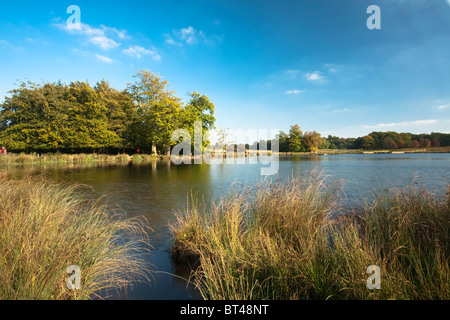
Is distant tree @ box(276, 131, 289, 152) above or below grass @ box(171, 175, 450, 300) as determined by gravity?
above

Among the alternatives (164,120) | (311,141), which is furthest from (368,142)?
(164,120)

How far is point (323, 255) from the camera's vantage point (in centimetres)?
264

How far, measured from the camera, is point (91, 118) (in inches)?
1422

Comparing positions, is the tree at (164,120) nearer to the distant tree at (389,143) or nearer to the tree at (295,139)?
the tree at (295,139)

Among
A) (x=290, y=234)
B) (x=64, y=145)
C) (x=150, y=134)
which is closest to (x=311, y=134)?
(x=150, y=134)

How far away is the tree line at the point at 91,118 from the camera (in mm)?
33562

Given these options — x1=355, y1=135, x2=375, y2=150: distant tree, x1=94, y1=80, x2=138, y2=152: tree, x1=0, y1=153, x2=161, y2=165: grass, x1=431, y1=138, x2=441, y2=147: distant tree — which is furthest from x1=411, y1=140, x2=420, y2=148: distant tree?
x1=94, y1=80, x2=138, y2=152: tree

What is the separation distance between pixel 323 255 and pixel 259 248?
31.5 inches

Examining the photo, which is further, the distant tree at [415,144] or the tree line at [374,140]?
the distant tree at [415,144]

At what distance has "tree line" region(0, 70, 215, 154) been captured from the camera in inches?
1321

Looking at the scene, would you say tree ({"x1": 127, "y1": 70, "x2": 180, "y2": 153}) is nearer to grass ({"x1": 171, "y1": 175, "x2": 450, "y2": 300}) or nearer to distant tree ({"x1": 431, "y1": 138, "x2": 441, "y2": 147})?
grass ({"x1": 171, "y1": 175, "x2": 450, "y2": 300})

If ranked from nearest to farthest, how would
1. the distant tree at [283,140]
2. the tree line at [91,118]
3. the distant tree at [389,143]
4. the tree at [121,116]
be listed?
1. the tree line at [91,118]
2. the tree at [121,116]
3. the distant tree at [283,140]
4. the distant tree at [389,143]

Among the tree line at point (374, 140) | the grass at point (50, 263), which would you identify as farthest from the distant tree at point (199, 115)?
the tree line at point (374, 140)
